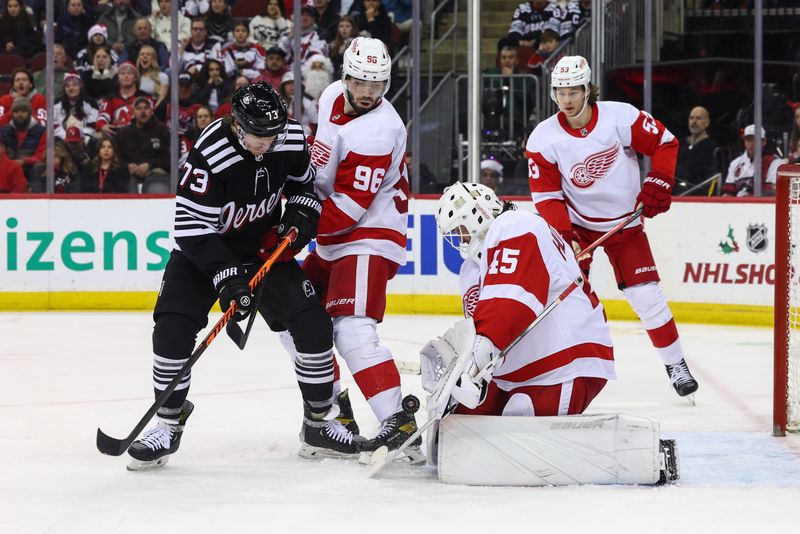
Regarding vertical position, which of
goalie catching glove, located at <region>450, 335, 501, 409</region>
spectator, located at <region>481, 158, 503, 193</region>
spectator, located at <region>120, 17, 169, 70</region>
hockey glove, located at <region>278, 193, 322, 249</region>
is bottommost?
goalie catching glove, located at <region>450, 335, 501, 409</region>

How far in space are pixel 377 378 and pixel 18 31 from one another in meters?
5.15

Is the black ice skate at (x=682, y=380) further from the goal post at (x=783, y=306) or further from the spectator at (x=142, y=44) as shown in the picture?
the spectator at (x=142, y=44)

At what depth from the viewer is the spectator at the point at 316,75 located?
290 inches

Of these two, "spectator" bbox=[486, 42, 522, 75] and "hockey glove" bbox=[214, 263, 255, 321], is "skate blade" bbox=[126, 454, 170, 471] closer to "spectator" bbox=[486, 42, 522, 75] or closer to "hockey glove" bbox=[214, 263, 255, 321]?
"hockey glove" bbox=[214, 263, 255, 321]

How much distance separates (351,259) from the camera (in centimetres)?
346

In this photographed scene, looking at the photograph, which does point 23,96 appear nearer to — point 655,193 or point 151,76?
point 151,76

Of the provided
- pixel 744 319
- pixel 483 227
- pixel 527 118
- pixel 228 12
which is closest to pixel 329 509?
pixel 483 227

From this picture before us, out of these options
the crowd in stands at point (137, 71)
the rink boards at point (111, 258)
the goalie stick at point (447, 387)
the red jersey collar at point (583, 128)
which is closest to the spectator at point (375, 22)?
the crowd in stands at point (137, 71)

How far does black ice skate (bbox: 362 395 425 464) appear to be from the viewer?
3.25 metres

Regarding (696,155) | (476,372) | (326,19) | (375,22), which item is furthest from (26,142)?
(476,372)

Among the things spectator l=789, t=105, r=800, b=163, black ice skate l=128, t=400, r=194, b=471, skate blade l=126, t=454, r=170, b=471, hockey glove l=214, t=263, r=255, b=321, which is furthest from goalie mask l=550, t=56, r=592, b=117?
spectator l=789, t=105, r=800, b=163

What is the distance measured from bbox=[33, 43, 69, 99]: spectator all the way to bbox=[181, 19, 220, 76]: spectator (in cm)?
69

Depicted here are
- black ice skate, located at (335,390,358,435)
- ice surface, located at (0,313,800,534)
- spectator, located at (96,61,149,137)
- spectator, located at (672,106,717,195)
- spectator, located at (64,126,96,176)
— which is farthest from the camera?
spectator, located at (96,61,149,137)

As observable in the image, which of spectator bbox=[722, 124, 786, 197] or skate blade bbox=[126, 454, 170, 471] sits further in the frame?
spectator bbox=[722, 124, 786, 197]
